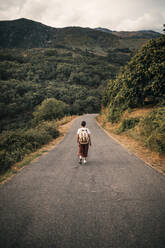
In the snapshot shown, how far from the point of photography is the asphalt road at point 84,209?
229 centimetres

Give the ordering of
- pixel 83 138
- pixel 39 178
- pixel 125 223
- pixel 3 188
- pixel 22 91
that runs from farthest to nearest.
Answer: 1. pixel 22 91
2. pixel 83 138
3. pixel 39 178
4. pixel 3 188
5. pixel 125 223

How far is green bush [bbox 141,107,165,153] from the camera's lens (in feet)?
22.4

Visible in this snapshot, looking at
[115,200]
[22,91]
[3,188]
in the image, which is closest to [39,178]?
[3,188]

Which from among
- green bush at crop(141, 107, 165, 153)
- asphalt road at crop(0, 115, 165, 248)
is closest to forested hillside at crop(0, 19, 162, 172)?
asphalt road at crop(0, 115, 165, 248)

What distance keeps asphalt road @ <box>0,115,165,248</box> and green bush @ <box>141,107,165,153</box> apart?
7.01ft

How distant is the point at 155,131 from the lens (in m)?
7.67

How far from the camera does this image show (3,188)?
418cm

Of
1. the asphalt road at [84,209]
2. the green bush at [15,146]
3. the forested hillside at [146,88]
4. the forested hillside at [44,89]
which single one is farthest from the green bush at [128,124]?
the forested hillside at [44,89]

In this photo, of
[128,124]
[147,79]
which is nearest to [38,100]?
[128,124]

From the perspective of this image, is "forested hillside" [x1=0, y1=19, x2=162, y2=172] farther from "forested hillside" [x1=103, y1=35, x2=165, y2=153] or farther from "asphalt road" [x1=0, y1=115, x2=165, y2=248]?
"forested hillside" [x1=103, y1=35, x2=165, y2=153]

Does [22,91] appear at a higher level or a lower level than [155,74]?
higher

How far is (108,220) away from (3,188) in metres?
3.34

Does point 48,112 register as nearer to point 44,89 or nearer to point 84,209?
point 84,209

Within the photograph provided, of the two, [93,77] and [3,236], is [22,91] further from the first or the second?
[3,236]
